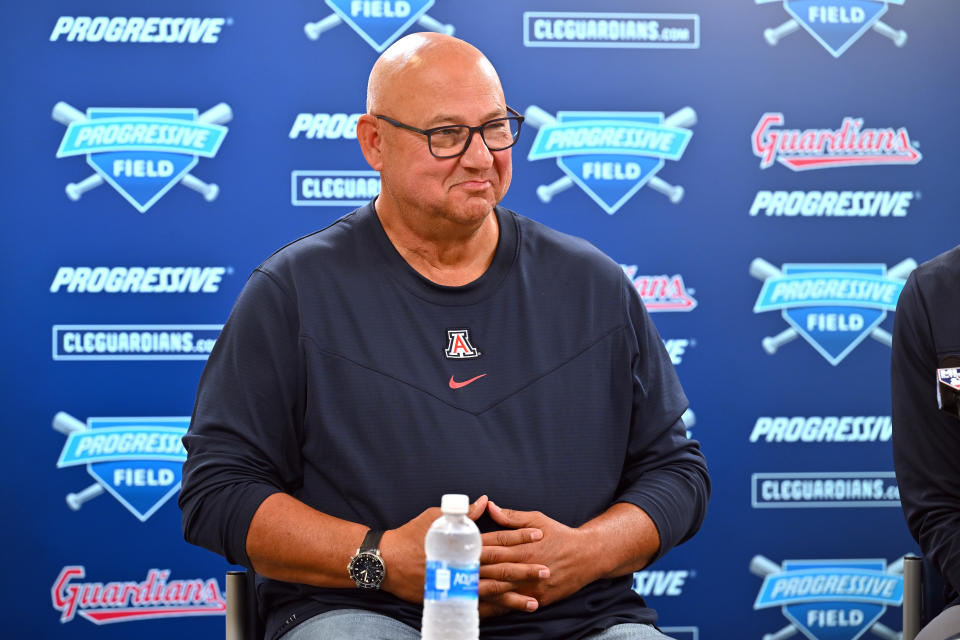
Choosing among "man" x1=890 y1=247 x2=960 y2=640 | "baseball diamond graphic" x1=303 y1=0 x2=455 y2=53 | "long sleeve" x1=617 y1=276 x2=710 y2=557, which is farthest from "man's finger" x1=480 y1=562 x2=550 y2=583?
"baseball diamond graphic" x1=303 y1=0 x2=455 y2=53

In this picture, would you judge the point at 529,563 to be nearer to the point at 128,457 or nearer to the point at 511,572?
the point at 511,572

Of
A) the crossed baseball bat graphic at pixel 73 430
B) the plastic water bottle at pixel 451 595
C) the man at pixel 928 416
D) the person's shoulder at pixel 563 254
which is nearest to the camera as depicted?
the plastic water bottle at pixel 451 595

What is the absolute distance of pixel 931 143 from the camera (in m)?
3.32

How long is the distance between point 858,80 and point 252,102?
1955mm

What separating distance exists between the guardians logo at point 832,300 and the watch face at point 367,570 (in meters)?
2.08

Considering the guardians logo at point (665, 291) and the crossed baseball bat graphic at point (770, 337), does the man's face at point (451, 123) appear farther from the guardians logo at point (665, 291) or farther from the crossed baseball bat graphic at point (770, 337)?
the crossed baseball bat graphic at point (770, 337)

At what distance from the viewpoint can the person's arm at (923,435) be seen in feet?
5.84

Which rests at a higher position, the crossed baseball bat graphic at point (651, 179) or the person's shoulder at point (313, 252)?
the crossed baseball bat graphic at point (651, 179)

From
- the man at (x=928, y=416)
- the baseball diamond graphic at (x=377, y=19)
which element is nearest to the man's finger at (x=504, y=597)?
the man at (x=928, y=416)

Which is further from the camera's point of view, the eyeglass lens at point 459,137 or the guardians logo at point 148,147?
the guardians logo at point 148,147

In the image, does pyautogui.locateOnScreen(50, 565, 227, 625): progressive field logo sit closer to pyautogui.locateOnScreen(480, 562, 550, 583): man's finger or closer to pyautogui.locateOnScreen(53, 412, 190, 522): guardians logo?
pyautogui.locateOnScreen(53, 412, 190, 522): guardians logo

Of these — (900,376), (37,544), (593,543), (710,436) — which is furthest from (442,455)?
(37,544)

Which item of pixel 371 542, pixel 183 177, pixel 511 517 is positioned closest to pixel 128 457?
pixel 183 177

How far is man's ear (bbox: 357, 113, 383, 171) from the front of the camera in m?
1.90
